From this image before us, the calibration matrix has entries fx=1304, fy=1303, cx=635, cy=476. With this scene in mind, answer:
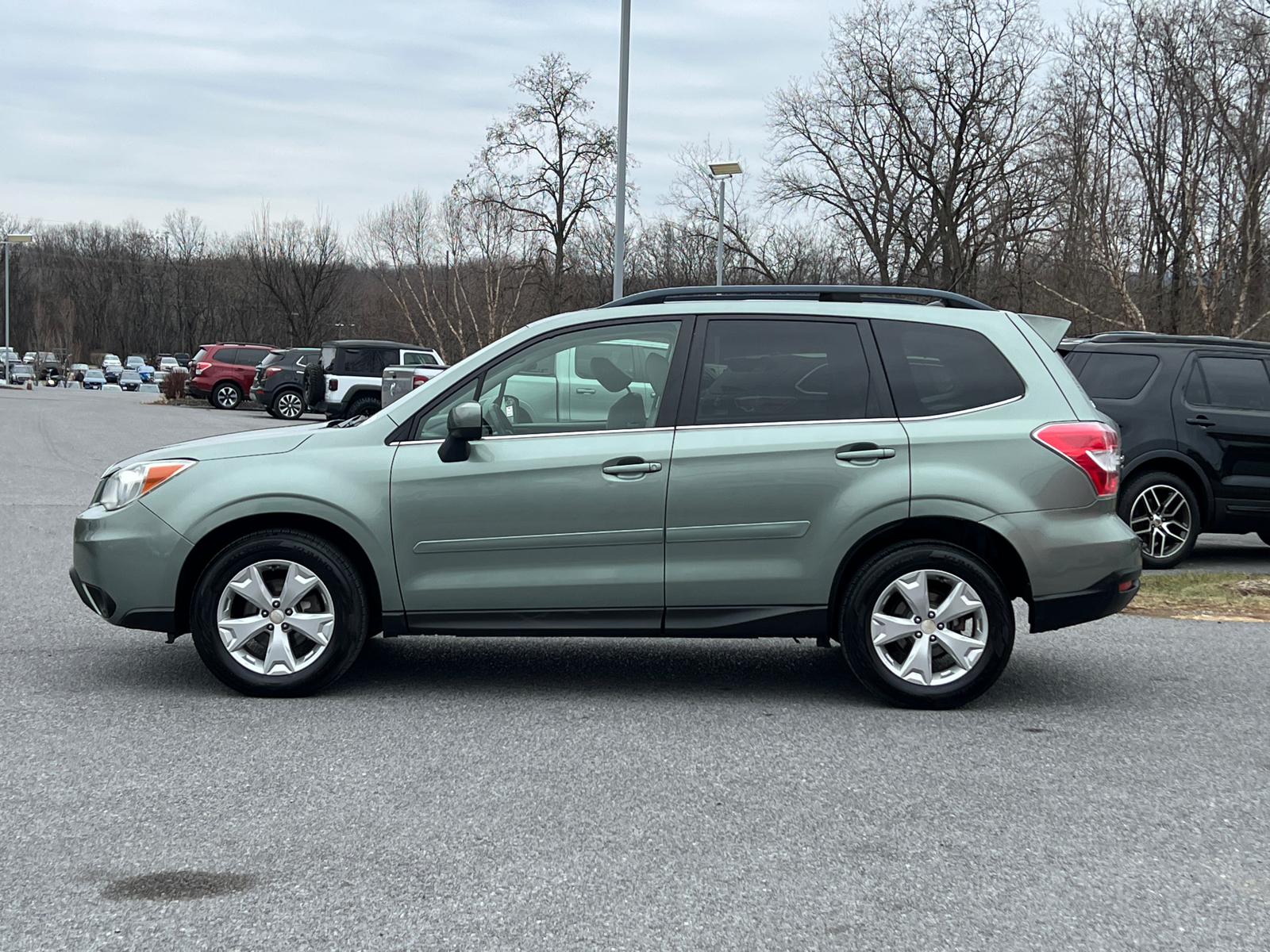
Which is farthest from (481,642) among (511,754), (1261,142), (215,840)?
(1261,142)

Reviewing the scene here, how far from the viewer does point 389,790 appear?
4523 mm

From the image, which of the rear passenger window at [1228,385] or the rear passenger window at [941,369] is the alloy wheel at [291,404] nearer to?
the rear passenger window at [1228,385]

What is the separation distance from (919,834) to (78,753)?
3.09m

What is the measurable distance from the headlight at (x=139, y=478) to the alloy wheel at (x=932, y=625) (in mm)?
3155

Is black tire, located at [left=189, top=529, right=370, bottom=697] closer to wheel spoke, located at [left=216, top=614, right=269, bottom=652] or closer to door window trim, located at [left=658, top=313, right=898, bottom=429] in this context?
wheel spoke, located at [left=216, top=614, right=269, bottom=652]

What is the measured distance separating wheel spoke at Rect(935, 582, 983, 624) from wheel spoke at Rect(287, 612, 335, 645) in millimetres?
2649

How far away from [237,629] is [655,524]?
189 centimetres

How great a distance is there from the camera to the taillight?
5.73 m

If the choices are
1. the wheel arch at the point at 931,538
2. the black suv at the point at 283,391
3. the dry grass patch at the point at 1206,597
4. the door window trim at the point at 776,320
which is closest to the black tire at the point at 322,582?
the door window trim at the point at 776,320

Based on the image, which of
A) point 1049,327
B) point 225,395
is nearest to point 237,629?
point 1049,327

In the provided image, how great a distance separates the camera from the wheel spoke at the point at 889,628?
5.68 metres

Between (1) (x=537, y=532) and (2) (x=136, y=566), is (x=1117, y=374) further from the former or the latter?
(2) (x=136, y=566)

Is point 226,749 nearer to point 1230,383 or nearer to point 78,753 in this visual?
point 78,753

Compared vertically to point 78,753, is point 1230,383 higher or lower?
higher
